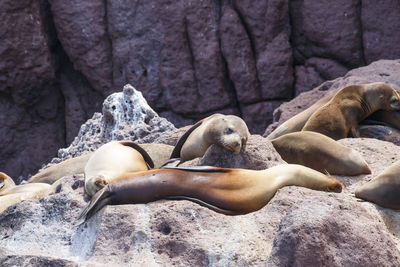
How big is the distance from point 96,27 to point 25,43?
1381mm

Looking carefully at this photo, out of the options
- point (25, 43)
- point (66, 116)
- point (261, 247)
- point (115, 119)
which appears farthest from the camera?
point (66, 116)

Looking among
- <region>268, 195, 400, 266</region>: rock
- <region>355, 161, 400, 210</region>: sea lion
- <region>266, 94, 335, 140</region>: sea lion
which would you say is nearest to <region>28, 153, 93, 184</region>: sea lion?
<region>266, 94, 335, 140</region>: sea lion

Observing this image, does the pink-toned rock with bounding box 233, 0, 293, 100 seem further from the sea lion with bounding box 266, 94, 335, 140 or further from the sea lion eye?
the sea lion eye

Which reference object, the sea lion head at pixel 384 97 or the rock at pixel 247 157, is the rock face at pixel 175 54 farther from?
the rock at pixel 247 157

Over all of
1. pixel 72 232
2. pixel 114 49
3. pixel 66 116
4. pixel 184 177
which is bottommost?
pixel 66 116

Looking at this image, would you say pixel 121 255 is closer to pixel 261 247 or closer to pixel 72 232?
pixel 72 232

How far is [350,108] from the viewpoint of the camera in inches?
246

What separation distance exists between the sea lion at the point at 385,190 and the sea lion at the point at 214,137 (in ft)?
2.69

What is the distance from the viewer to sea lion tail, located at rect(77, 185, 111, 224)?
3469 mm

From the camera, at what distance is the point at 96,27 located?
12258mm

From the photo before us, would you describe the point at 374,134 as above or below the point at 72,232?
below

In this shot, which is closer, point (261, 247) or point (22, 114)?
point (261, 247)

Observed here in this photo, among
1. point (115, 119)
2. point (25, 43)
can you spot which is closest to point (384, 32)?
point (115, 119)

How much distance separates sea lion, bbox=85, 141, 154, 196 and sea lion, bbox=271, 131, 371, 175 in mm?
1065
